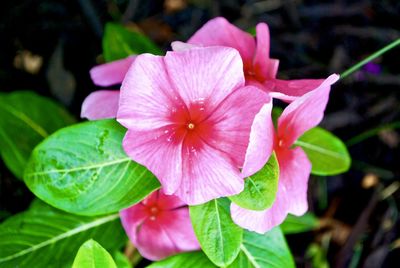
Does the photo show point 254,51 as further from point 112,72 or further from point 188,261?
point 188,261

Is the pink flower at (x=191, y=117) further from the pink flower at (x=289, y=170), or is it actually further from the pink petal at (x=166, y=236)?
the pink petal at (x=166, y=236)

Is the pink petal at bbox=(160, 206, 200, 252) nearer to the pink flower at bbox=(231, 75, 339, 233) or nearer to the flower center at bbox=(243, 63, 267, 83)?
the pink flower at bbox=(231, 75, 339, 233)

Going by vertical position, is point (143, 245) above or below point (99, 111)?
below

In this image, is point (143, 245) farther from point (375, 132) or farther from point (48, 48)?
point (375, 132)

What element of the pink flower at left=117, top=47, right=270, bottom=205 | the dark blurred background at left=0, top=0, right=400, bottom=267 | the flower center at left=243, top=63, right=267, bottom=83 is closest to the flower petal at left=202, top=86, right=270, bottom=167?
the pink flower at left=117, top=47, right=270, bottom=205

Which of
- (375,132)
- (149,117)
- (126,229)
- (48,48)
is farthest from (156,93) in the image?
(375,132)

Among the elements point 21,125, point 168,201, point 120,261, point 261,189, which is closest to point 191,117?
point 261,189
